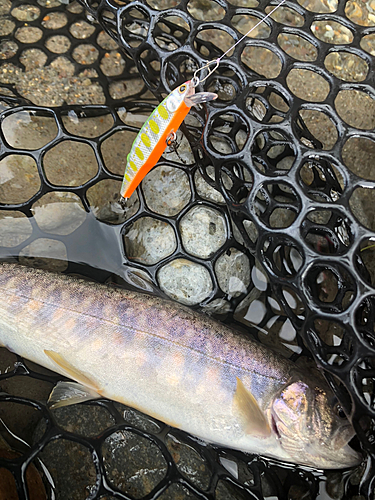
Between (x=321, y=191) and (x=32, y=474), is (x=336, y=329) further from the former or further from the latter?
(x=32, y=474)

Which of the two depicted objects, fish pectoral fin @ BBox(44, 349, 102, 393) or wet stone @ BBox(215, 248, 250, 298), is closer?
fish pectoral fin @ BBox(44, 349, 102, 393)

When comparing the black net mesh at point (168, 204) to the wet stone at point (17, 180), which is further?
the wet stone at point (17, 180)

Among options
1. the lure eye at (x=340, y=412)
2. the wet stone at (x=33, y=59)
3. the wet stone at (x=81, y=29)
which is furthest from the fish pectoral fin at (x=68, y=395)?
the wet stone at (x=81, y=29)

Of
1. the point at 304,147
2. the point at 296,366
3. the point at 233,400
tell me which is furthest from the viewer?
the point at 296,366

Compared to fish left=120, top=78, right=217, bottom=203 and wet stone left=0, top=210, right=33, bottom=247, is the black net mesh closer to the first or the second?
wet stone left=0, top=210, right=33, bottom=247

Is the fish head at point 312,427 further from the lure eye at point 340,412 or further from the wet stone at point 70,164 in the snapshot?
the wet stone at point 70,164

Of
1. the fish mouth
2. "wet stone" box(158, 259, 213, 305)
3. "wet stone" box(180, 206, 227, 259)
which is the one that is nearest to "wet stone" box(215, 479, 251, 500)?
the fish mouth

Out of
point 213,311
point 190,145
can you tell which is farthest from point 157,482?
point 190,145
